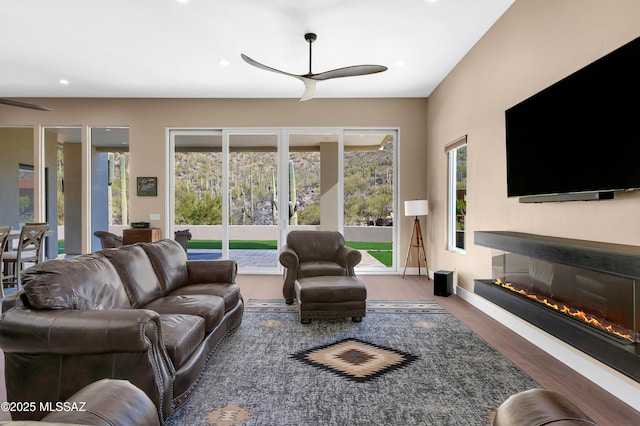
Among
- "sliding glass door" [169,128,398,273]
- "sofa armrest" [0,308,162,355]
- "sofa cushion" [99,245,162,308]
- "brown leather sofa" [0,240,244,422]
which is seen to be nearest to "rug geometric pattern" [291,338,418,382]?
"brown leather sofa" [0,240,244,422]

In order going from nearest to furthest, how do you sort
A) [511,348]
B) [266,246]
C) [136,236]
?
[511,348] → [136,236] → [266,246]

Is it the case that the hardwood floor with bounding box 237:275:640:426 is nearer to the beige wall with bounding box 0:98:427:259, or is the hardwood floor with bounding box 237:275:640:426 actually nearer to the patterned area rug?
the patterned area rug

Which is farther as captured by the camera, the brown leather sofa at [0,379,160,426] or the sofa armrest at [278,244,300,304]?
the sofa armrest at [278,244,300,304]

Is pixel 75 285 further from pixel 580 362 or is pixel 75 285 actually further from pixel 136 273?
pixel 580 362

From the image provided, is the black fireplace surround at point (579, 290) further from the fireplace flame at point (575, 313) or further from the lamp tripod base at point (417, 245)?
the lamp tripod base at point (417, 245)

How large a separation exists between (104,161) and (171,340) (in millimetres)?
6365

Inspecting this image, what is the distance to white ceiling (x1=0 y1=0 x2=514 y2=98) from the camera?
12.0 ft

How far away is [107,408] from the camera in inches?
39.4

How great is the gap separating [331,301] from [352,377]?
1.19m

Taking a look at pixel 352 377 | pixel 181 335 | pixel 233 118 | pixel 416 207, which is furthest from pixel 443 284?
pixel 233 118

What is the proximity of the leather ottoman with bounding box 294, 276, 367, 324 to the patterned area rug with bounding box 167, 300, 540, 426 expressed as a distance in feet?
0.38

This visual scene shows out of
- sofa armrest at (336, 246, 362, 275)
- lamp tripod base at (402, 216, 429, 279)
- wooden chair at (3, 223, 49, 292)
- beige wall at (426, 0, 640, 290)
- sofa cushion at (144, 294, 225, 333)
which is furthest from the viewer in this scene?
Answer: lamp tripod base at (402, 216, 429, 279)

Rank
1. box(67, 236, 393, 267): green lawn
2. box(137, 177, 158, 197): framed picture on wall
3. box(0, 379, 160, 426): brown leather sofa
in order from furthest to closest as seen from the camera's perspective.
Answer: box(67, 236, 393, 267): green lawn → box(137, 177, 158, 197): framed picture on wall → box(0, 379, 160, 426): brown leather sofa

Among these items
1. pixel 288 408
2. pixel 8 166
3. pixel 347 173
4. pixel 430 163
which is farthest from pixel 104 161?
pixel 288 408
